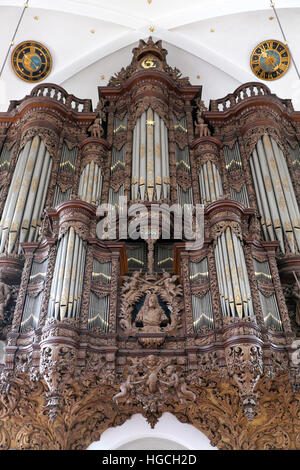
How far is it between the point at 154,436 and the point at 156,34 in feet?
39.5

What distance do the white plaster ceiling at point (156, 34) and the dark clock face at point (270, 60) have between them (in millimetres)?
163

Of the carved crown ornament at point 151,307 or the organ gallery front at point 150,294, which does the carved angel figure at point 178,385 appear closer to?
the organ gallery front at point 150,294

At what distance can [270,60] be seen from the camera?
49.3ft

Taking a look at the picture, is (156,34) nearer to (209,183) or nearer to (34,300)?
(209,183)

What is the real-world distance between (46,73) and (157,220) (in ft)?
26.5

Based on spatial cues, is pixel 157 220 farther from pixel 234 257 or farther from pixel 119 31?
pixel 119 31

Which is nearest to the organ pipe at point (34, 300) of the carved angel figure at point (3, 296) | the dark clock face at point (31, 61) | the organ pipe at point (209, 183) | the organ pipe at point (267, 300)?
the carved angel figure at point (3, 296)

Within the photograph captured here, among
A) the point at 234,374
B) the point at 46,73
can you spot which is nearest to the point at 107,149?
the point at 46,73

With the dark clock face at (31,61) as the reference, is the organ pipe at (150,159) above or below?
below

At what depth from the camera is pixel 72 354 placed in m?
7.53

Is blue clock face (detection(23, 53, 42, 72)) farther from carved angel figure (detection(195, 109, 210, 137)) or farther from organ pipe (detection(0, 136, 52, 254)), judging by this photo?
carved angel figure (detection(195, 109, 210, 137))

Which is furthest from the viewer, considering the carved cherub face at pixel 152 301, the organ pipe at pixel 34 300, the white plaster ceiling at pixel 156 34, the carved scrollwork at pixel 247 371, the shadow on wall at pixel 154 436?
the white plaster ceiling at pixel 156 34

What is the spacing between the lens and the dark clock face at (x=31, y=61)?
1502cm
